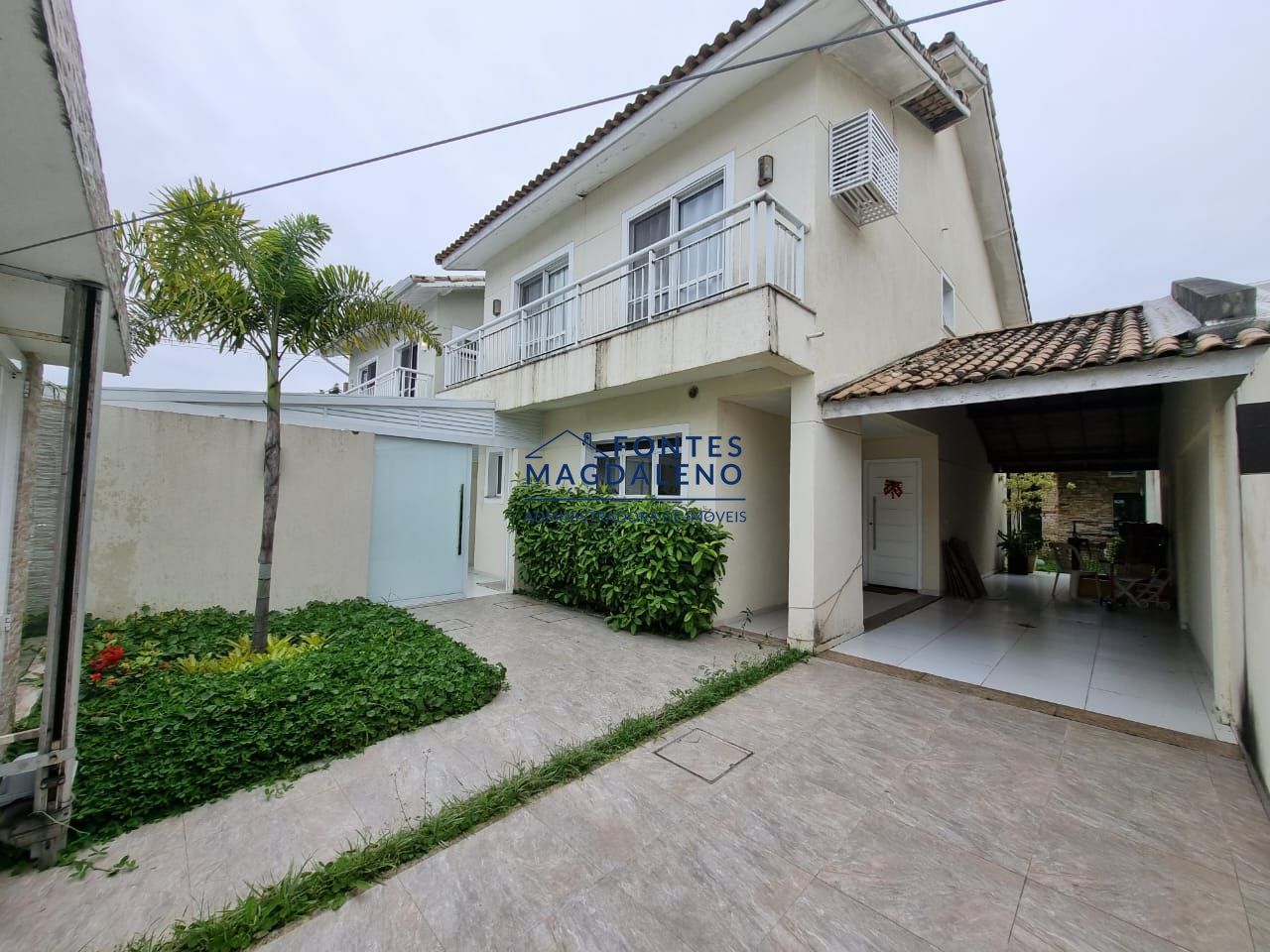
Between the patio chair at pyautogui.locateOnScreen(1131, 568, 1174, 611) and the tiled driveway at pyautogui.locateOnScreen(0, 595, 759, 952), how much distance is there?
7916mm

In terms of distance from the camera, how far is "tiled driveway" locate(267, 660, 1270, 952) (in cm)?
218

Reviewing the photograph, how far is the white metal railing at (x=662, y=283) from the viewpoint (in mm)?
5898

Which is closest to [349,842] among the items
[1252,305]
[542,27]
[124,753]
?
[124,753]

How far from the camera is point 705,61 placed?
20.6ft

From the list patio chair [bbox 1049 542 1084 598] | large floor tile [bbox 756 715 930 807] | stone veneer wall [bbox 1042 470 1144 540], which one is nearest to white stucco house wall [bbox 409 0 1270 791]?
patio chair [bbox 1049 542 1084 598]

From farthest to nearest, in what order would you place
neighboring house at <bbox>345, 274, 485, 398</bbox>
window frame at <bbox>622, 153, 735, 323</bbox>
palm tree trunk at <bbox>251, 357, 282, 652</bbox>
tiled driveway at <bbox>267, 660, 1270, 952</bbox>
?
neighboring house at <bbox>345, 274, 485, 398</bbox>
window frame at <bbox>622, 153, 735, 323</bbox>
palm tree trunk at <bbox>251, 357, 282, 652</bbox>
tiled driveway at <bbox>267, 660, 1270, 952</bbox>

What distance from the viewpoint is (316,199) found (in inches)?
224

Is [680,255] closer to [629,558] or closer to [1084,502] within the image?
[629,558]

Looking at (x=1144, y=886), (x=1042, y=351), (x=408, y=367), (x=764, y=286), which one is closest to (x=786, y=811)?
(x=1144, y=886)

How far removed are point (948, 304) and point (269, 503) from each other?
40.4 ft

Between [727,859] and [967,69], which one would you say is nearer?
[727,859]

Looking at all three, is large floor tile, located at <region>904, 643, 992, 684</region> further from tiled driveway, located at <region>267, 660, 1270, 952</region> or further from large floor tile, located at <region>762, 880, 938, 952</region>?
large floor tile, located at <region>762, 880, 938, 952</region>

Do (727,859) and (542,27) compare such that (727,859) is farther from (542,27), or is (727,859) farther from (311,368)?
(542,27)

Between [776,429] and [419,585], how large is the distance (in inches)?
258
